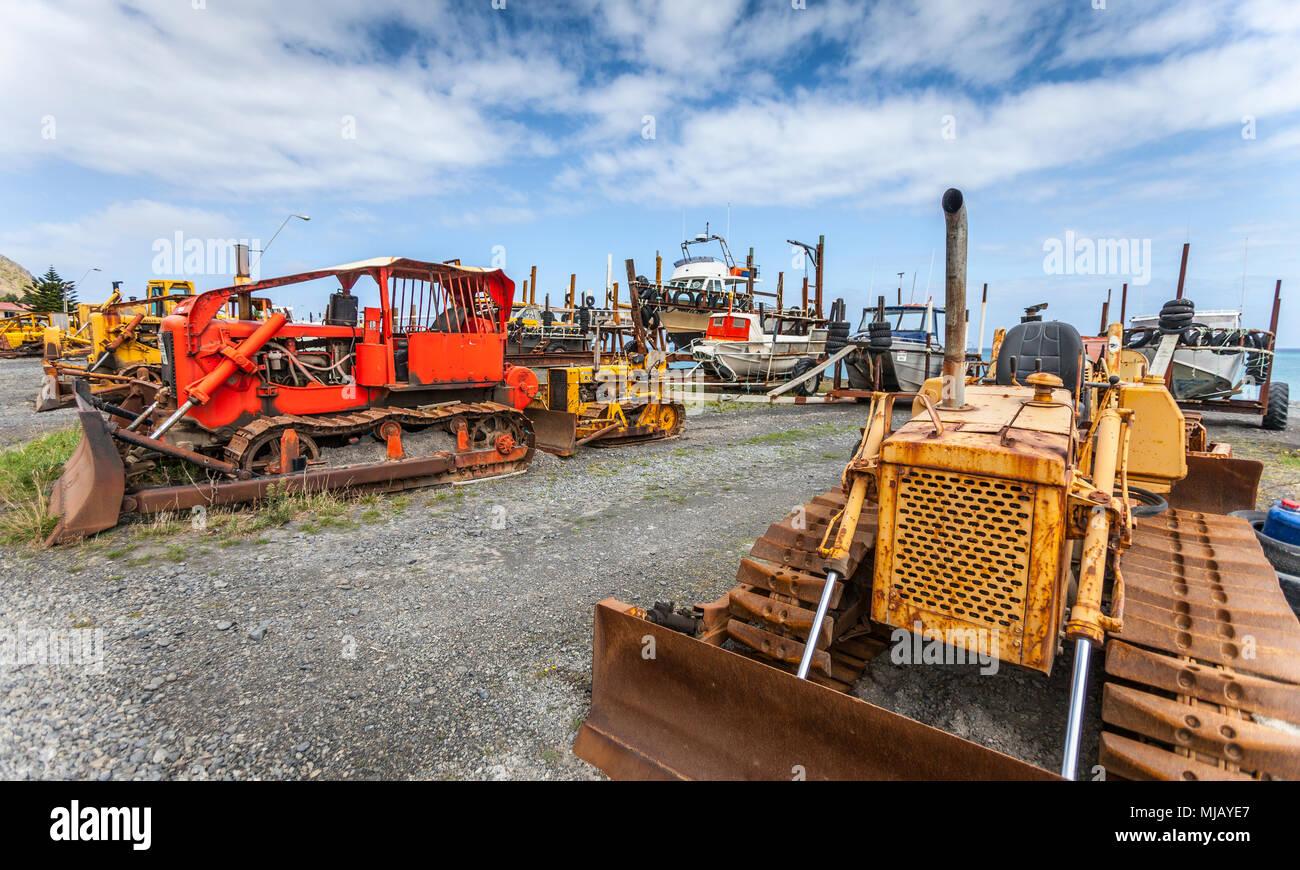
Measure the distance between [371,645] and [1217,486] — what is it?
7418 mm

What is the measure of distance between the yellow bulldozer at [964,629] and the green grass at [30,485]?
575cm

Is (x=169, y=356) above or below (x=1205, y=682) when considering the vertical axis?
above

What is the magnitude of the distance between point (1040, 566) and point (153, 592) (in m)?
5.78

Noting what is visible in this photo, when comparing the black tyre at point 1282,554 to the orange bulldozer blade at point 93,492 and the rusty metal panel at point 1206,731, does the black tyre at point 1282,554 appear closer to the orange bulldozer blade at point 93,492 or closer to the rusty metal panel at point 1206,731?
the rusty metal panel at point 1206,731

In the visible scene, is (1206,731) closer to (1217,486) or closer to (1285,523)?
(1285,523)

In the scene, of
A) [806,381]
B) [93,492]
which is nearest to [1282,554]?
[93,492]

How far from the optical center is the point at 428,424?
8.46 metres

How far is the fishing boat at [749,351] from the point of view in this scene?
61.3ft

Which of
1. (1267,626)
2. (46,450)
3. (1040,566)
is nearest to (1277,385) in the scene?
(1267,626)

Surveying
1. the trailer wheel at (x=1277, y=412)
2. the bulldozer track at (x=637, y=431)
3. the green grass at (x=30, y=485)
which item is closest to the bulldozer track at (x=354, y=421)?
the green grass at (x=30, y=485)

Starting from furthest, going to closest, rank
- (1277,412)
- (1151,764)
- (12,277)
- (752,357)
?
1. (12,277)
2. (752,357)
3. (1277,412)
4. (1151,764)

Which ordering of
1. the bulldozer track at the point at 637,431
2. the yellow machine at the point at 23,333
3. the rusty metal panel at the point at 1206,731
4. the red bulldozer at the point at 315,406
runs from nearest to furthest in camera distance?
the rusty metal panel at the point at 1206,731 → the red bulldozer at the point at 315,406 → the bulldozer track at the point at 637,431 → the yellow machine at the point at 23,333

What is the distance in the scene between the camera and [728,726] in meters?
2.82
